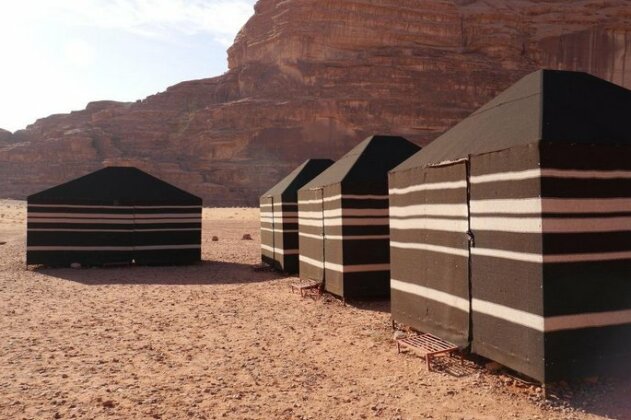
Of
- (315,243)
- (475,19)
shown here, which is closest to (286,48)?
(475,19)

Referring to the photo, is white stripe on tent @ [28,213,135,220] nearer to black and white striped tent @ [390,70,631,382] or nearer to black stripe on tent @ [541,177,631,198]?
black and white striped tent @ [390,70,631,382]

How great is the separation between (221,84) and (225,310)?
3714 inches

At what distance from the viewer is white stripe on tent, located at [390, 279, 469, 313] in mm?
6516

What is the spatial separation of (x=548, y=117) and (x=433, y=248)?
2.30m

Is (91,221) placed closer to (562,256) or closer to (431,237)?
(431,237)

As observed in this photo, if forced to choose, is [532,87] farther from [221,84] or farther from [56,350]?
[221,84]

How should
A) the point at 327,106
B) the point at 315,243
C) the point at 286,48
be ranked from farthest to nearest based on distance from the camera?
the point at 286,48 < the point at 327,106 < the point at 315,243

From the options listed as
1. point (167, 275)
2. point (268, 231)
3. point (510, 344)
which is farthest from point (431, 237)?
point (268, 231)

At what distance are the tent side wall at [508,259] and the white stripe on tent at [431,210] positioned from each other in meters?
0.26

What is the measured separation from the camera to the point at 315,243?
40.4 ft

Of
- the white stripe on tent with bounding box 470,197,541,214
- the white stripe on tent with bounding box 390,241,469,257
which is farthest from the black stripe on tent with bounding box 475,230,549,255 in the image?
the white stripe on tent with bounding box 390,241,469,257

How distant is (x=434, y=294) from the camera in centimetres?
718

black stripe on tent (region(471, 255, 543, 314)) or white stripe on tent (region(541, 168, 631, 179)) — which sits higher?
white stripe on tent (region(541, 168, 631, 179))

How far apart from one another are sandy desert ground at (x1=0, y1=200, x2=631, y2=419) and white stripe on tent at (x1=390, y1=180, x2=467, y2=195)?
7.11 feet
